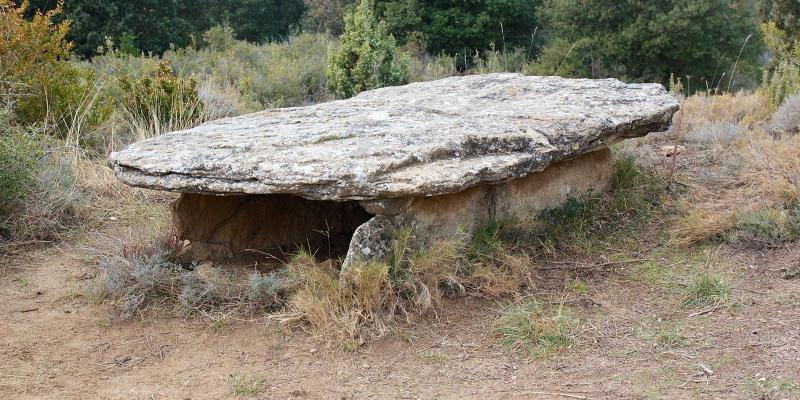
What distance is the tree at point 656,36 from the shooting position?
67.7 ft

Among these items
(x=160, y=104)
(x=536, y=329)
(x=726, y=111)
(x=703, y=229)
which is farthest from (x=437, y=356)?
(x=726, y=111)

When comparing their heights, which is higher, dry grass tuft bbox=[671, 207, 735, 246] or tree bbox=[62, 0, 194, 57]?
tree bbox=[62, 0, 194, 57]

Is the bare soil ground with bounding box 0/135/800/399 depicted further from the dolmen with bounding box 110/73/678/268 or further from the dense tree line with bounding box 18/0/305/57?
the dense tree line with bounding box 18/0/305/57

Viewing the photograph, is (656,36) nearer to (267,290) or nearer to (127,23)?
(127,23)

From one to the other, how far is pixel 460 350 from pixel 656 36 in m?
18.7

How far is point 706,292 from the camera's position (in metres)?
4.35

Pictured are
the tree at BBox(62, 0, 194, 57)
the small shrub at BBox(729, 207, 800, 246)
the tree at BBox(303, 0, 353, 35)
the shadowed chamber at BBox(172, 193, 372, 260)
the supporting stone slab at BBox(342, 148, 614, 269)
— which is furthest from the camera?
the tree at BBox(303, 0, 353, 35)

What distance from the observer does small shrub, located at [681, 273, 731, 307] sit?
4.29 m

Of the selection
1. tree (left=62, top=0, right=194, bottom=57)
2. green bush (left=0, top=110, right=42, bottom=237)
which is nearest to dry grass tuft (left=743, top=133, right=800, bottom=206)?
green bush (left=0, top=110, right=42, bottom=237)

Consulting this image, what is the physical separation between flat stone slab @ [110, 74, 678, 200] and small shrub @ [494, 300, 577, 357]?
0.72 metres

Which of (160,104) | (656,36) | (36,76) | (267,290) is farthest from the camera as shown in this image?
(656,36)

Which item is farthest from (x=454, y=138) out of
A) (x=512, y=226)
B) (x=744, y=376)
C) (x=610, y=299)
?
(x=744, y=376)

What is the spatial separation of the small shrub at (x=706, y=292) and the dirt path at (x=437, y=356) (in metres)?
0.06

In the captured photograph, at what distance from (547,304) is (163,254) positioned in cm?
223
